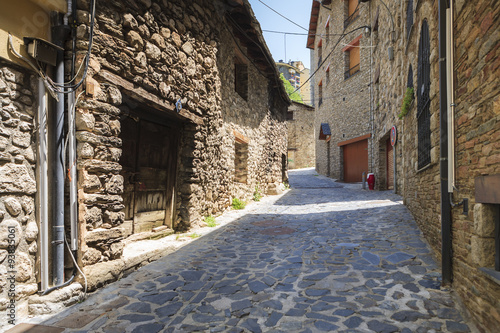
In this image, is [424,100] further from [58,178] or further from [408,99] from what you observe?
[58,178]

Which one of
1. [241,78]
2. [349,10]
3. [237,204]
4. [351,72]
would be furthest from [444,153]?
[349,10]

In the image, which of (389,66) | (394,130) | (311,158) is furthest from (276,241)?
(311,158)

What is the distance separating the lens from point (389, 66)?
28.6 feet

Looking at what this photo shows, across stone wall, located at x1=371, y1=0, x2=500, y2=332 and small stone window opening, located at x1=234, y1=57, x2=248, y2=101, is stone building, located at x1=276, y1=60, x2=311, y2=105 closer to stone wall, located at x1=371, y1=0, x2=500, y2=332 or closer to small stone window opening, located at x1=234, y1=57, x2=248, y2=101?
small stone window opening, located at x1=234, y1=57, x2=248, y2=101

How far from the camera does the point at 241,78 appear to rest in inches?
345

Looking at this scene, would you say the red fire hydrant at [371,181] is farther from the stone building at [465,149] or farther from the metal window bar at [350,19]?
the metal window bar at [350,19]

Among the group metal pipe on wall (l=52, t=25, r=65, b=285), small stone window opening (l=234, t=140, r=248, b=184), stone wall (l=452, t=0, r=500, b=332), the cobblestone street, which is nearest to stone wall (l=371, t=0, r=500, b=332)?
stone wall (l=452, t=0, r=500, b=332)

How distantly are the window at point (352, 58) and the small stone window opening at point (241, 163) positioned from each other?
9151 mm

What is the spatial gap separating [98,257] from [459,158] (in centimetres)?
361

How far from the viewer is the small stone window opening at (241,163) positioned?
345 inches

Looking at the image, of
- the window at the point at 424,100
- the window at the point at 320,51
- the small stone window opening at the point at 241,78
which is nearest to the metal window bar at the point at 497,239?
the window at the point at 424,100

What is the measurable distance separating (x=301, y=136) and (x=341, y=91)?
10.2m

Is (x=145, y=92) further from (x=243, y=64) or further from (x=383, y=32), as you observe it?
(x=383, y=32)

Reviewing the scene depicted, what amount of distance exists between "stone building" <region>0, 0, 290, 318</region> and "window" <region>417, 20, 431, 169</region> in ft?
11.7
